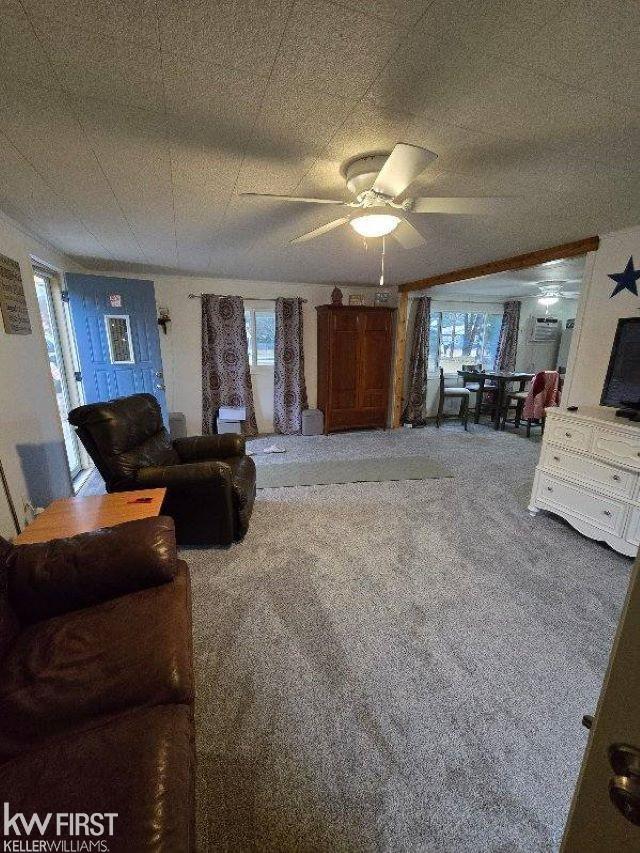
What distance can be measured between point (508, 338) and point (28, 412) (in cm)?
679

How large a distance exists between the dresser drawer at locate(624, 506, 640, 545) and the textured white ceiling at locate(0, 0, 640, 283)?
72.7 inches

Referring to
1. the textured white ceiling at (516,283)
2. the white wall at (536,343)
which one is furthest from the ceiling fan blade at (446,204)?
the white wall at (536,343)

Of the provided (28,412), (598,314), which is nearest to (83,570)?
(28,412)

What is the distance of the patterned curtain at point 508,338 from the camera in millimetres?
6020

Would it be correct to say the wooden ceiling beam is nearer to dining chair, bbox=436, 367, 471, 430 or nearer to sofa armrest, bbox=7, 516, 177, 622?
dining chair, bbox=436, 367, 471, 430

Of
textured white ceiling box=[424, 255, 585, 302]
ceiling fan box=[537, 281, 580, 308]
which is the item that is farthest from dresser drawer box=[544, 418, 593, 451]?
ceiling fan box=[537, 281, 580, 308]

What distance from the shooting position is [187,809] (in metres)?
0.70

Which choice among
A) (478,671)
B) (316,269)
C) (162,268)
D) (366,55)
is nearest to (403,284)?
(316,269)

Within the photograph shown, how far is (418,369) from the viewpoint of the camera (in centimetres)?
568

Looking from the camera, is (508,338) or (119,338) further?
(508,338)

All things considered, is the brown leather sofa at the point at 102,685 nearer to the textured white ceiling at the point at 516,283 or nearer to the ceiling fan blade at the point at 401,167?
the ceiling fan blade at the point at 401,167

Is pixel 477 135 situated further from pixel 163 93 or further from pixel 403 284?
pixel 403 284

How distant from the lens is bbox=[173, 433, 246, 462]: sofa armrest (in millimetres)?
2832

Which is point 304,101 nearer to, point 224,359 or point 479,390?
point 224,359
